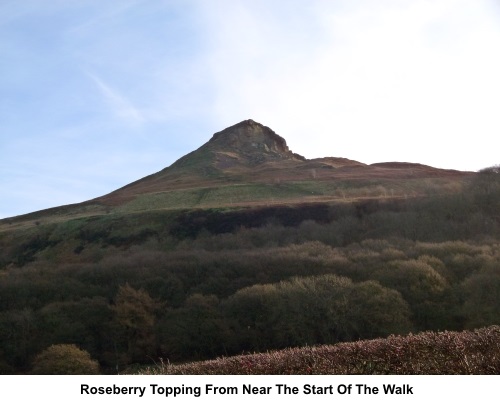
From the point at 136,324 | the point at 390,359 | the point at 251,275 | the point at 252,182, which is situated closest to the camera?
the point at 390,359

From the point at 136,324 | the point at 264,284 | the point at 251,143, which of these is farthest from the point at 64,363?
the point at 251,143

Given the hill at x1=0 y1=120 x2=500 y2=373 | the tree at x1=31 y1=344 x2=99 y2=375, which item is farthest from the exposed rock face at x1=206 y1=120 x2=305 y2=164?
the tree at x1=31 y1=344 x2=99 y2=375

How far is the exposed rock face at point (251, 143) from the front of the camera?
160875 millimetres

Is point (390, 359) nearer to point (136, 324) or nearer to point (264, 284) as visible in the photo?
point (136, 324)

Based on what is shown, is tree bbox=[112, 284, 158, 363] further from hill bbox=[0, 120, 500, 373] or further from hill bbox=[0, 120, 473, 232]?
hill bbox=[0, 120, 473, 232]

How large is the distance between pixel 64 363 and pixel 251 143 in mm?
139840

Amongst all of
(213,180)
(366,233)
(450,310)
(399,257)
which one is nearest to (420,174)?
(213,180)

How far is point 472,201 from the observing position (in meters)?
66.1

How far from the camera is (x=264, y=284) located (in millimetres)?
45062

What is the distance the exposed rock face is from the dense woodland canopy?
284 ft

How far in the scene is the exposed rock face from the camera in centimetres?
16088

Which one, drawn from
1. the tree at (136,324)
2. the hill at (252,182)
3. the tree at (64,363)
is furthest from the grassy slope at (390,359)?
the hill at (252,182)

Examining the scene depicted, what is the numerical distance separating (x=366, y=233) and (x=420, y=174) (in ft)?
162

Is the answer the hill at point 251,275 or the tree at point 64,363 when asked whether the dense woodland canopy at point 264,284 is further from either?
the tree at point 64,363
